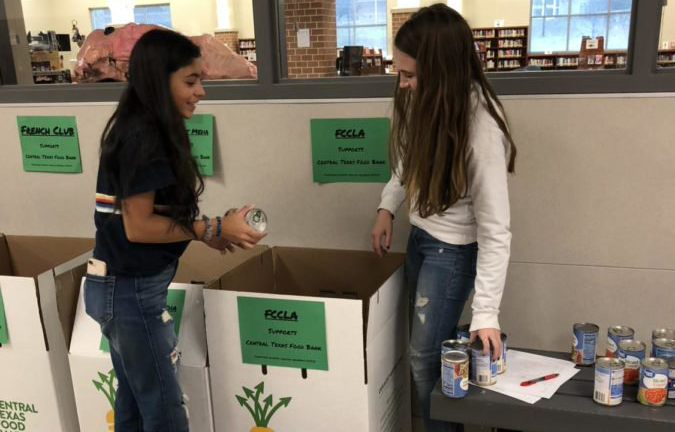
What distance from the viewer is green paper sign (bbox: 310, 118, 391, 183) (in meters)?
1.80

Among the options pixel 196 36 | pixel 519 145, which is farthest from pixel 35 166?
pixel 519 145

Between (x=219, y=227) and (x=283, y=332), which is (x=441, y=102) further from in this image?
(x=283, y=332)

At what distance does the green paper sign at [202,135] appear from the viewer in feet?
6.36

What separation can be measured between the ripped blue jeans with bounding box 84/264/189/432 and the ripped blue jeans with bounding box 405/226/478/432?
62 cm

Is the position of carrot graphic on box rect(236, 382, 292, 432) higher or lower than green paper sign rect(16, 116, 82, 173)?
lower

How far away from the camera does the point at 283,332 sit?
4.82 ft

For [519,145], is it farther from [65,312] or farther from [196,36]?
[65,312]

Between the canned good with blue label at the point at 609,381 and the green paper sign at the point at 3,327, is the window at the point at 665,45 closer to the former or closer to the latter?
the canned good with blue label at the point at 609,381

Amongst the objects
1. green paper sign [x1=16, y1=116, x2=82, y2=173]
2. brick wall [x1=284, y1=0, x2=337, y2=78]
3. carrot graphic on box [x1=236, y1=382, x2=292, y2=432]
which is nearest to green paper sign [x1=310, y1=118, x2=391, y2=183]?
brick wall [x1=284, y1=0, x2=337, y2=78]

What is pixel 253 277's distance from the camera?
1777 mm

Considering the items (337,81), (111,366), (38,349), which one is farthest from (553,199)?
(38,349)

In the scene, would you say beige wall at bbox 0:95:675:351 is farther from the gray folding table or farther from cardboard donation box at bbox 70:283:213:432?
cardboard donation box at bbox 70:283:213:432

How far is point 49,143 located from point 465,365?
5.58 ft

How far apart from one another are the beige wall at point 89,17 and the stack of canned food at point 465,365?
3.88ft
